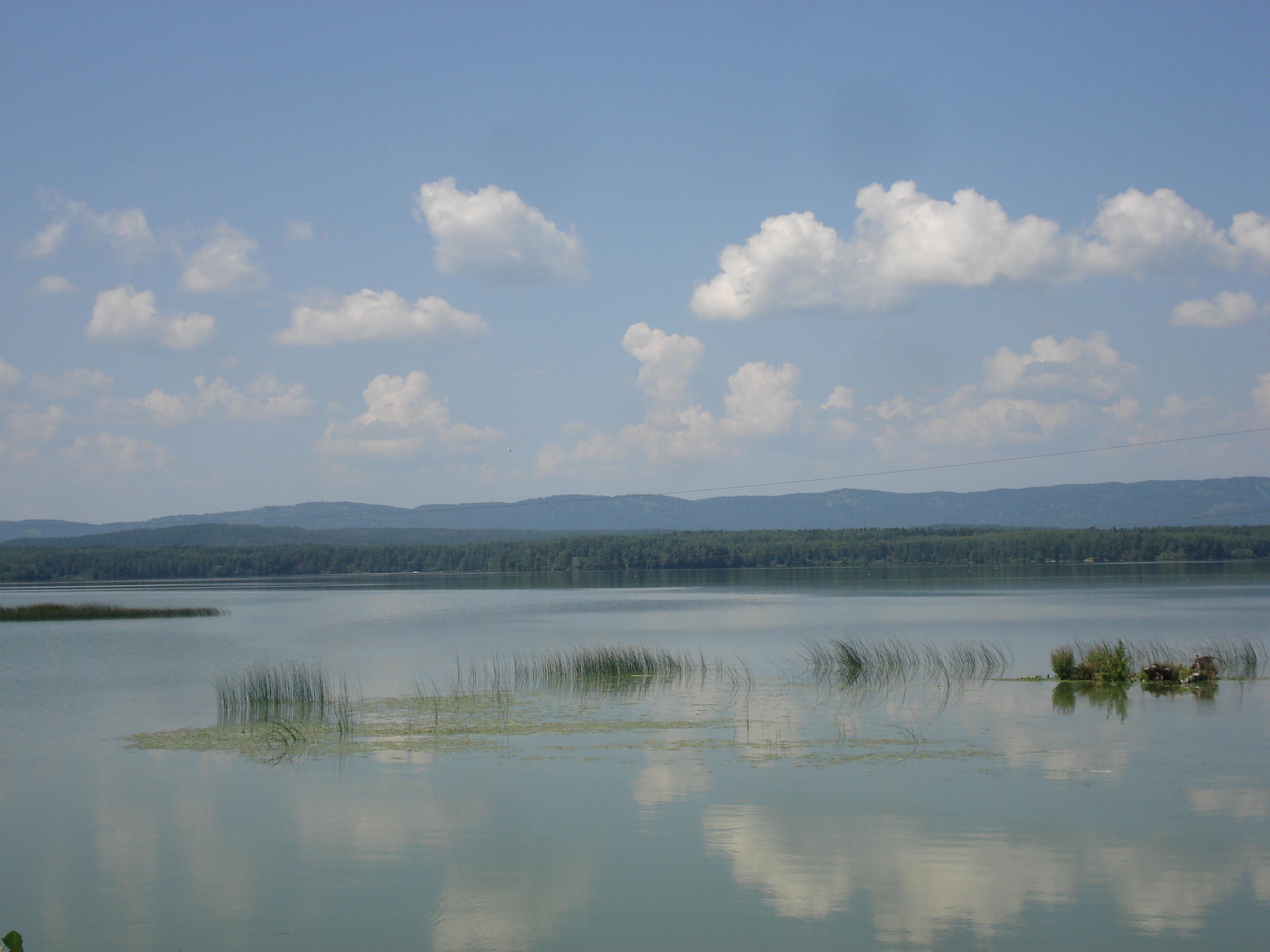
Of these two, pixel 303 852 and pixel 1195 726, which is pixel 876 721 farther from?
pixel 303 852

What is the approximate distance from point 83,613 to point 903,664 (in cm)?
4470

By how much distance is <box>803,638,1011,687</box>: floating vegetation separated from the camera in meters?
22.7

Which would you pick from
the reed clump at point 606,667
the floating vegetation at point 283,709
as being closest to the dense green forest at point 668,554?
the reed clump at point 606,667

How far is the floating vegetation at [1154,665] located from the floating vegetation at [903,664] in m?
1.71

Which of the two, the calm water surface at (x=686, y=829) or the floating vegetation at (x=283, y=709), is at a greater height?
the calm water surface at (x=686, y=829)

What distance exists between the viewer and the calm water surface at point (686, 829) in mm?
7934

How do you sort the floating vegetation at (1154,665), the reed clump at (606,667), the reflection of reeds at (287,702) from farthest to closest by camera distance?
the reed clump at (606,667), the floating vegetation at (1154,665), the reflection of reeds at (287,702)

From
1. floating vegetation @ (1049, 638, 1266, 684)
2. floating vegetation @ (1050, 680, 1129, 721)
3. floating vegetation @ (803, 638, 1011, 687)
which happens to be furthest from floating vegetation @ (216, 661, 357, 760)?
floating vegetation @ (1049, 638, 1266, 684)

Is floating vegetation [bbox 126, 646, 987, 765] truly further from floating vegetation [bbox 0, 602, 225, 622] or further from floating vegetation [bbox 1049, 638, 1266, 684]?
floating vegetation [bbox 0, 602, 225, 622]

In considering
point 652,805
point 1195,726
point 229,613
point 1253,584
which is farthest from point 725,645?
point 1253,584

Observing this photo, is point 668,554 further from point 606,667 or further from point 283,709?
point 283,709

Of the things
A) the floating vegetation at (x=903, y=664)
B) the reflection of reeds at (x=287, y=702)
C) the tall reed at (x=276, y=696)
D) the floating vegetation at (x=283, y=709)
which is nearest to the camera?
the floating vegetation at (x=283, y=709)

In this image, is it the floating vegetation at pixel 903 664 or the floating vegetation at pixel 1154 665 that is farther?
the floating vegetation at pixel 903 664

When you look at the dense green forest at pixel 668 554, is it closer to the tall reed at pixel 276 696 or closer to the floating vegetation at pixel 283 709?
the floating vegetation at pixel 283 709
